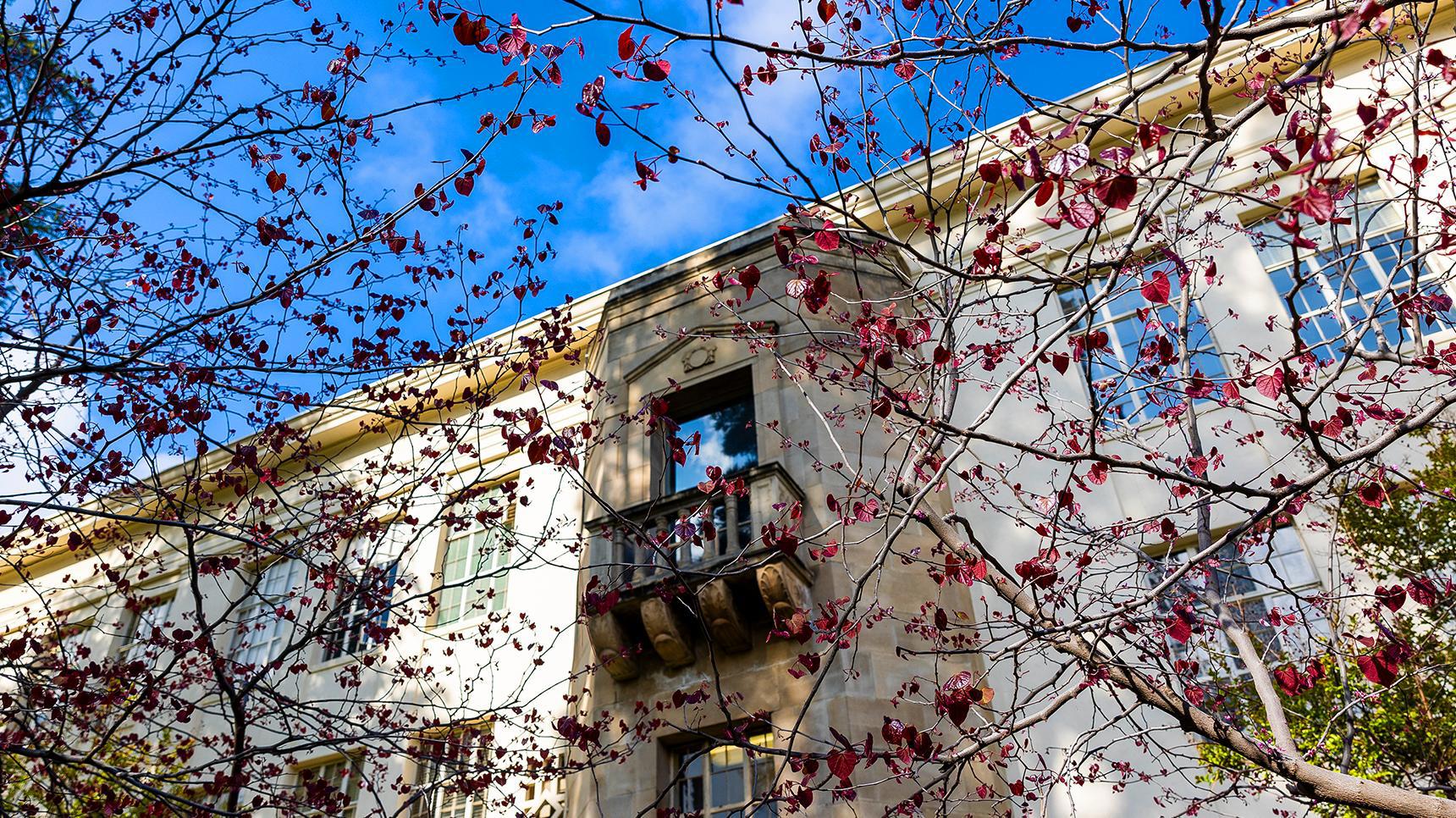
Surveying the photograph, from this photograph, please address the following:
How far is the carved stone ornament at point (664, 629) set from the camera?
10219 mm

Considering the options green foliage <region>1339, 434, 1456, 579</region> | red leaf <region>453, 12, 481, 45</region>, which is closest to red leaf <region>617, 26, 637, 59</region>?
red leaf <region>453, 12, 481, 45</region>

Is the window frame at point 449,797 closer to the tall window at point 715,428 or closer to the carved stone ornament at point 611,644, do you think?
the carved stone ornament at point 611,644

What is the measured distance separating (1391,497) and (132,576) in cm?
2041

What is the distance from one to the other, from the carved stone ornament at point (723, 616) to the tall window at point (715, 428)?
86.0 inches

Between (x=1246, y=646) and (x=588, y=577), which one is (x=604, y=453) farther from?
(x=1246, y=646)

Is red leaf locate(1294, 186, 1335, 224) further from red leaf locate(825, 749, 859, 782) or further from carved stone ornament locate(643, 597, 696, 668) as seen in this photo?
carved stone ornament locate(643, 597, 696, 668)

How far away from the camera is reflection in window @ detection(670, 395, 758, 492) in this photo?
39.9 ft

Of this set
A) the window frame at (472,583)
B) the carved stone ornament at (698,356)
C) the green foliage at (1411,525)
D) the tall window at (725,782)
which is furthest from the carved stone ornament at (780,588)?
the green foliage at (1411,525)

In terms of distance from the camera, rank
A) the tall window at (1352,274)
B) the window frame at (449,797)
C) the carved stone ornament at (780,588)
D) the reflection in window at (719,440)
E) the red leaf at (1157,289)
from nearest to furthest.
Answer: the red leaf at (1157,289), the carved stone ornament at (780,588), the tall window at (1352,274), the window frame at (449,797), the reflection in window at (719,440)

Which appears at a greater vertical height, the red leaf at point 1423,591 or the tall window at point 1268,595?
the tall window at point 1268,595

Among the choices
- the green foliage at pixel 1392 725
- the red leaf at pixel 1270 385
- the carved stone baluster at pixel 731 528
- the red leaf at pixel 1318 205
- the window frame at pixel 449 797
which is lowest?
the green foliage at pixel 1392 725

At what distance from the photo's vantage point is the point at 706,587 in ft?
32.6

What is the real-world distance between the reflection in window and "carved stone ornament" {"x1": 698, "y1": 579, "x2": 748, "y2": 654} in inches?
86.0

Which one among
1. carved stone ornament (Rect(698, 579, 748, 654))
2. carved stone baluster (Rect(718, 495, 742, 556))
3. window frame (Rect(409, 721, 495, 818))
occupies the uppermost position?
carved stone baluster (Rect(718, 495, 742, 556))
